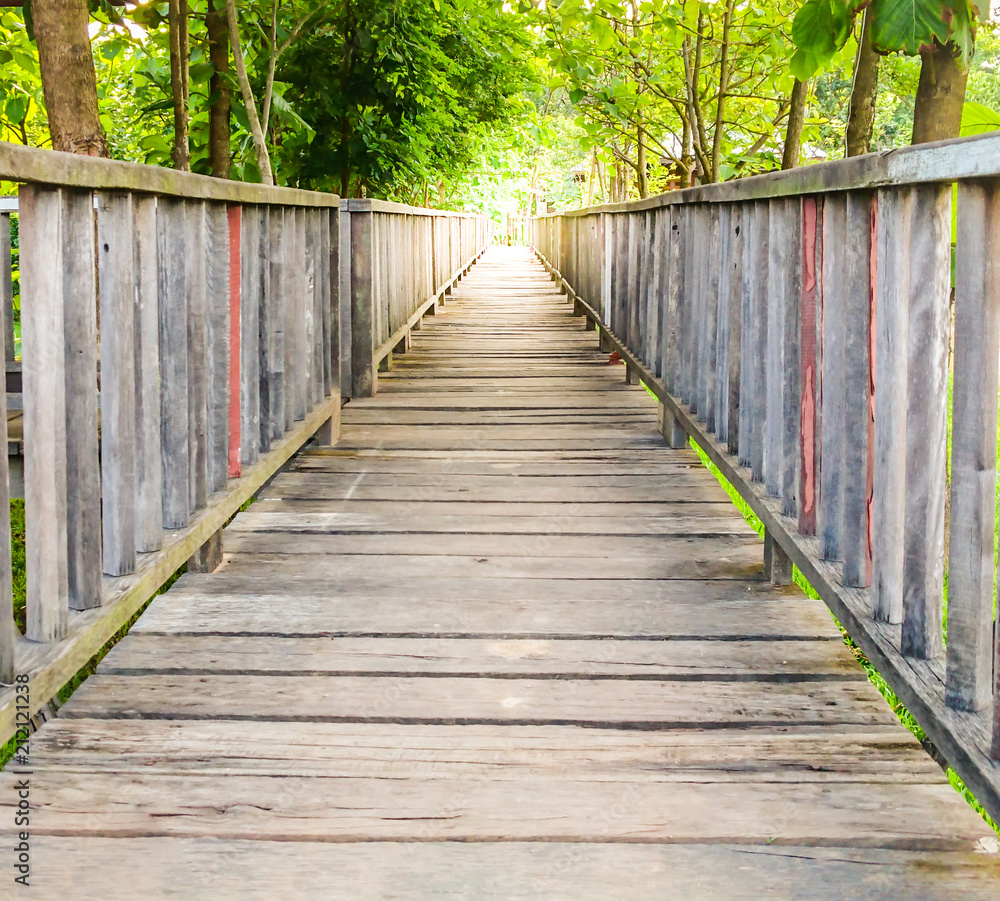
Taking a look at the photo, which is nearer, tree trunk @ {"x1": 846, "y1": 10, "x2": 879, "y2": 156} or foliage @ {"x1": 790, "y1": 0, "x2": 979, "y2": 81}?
foliage @ {"x1": 790, "y1": 0, "x2": 979, "y2": 81}

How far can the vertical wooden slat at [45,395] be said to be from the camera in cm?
190

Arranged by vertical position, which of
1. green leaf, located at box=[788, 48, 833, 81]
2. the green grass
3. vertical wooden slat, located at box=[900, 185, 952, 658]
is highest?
green leaf, located at box=[788, 48, 833, 81]

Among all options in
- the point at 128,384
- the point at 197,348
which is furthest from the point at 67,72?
the point at 128,384

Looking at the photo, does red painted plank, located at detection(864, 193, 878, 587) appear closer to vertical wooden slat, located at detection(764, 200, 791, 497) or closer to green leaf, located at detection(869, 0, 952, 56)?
vertical wooden slat, located at detection(764, 200, 791, 497)

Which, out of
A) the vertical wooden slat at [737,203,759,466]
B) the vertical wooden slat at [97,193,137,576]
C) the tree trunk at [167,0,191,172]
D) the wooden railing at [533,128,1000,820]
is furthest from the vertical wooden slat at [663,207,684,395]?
the vertical wooden slat at [97,193,137,576]

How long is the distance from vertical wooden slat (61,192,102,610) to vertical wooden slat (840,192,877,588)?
140cm

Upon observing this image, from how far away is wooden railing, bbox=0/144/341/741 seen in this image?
6.26ft

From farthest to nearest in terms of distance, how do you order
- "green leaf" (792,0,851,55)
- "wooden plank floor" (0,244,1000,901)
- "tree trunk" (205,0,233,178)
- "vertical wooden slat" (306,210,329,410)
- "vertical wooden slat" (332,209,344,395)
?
1. "tree trunk" (205,0,233,178)
2. "vertical wooden slat" (332,209,344,395)
3. "vertical wooden slat" (306,210,329,410)
4. "green leaf" (792,0,851,55)
5. "wooden plank floor" (0,244,1000,901)

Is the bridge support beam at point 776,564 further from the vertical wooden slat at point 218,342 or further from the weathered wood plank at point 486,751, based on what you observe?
the vertical wooden slat at point 218,342

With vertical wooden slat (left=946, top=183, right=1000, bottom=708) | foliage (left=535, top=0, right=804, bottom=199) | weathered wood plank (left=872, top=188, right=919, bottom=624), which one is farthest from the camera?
foliage (left=535, top=0, right=804, bottom=199)

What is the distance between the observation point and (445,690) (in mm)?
2389

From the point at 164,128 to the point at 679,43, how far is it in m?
3.94

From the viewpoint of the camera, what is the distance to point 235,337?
10.8ft

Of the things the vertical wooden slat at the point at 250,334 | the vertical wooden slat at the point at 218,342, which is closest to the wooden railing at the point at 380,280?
the vertical wooden slat at the point at 250,334
